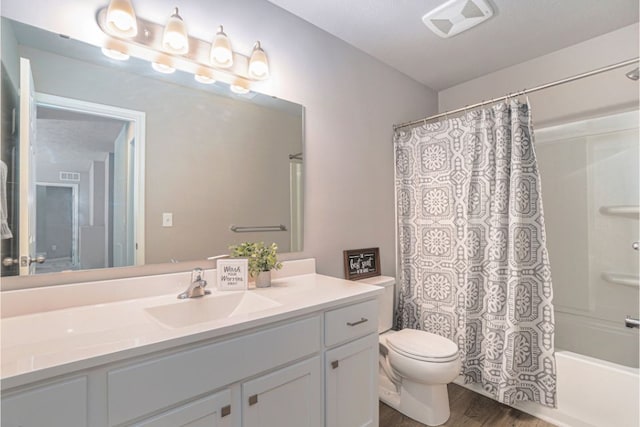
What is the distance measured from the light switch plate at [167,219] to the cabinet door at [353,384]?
89 cm

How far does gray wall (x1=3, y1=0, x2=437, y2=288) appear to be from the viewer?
66.7 inches

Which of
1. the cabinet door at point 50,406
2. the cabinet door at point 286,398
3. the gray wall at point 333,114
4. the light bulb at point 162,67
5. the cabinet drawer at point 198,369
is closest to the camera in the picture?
the cabinet door at point 50,406

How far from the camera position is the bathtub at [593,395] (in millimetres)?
1520

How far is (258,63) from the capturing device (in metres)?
1.62

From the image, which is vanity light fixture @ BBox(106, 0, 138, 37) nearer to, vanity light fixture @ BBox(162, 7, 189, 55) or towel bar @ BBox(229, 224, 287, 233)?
vanity light fixture @ BBox(162, 7, 189, 55)

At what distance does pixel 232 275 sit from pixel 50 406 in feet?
2.50

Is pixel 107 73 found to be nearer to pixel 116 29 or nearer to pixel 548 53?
pixel 116 29

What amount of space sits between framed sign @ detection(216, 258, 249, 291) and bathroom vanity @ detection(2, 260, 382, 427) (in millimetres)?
49

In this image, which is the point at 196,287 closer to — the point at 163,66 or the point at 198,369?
the point at 198,369

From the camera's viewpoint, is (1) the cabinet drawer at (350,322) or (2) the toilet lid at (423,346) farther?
(2) the toilet lid at (423,346)

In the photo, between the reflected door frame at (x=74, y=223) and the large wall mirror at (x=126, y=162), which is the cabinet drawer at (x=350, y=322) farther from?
the reflected door frame at (x=74, y=223)

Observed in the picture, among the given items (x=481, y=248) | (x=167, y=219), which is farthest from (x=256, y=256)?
(x=481, y=248)

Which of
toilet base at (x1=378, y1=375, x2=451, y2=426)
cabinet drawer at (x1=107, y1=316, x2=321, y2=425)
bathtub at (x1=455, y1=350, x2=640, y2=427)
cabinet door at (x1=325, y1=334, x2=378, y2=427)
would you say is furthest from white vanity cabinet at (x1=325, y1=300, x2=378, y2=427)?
bathtub at (x1=455, y1=350, x2=640, y2=427)

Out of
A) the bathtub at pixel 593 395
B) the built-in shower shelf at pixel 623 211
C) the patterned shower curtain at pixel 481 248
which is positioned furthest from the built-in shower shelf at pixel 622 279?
the patterned shower curtain at pixel 481 248
